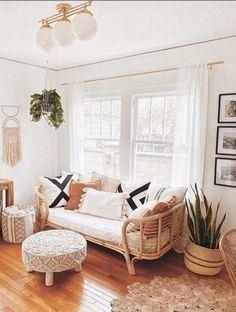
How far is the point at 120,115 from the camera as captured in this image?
12.0ft

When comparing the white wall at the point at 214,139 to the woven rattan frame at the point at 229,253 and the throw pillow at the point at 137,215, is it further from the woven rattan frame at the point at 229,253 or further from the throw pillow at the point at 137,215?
the woven rattan frame at the point at 229,253

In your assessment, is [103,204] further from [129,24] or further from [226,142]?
[129,24]

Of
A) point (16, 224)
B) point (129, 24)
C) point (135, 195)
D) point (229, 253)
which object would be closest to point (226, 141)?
point (135, 195)

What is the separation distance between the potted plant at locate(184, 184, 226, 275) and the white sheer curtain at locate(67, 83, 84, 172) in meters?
2.03

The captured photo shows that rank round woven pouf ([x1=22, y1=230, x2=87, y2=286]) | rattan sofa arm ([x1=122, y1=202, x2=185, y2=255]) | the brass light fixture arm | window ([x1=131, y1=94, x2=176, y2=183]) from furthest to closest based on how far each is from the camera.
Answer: window ([x1=131, y1=94, x2=176, y2=183]), rattan sofa arm ([x1=122, y1=202, x2=185, y2=255]), round woven pouf ([x1=22, y1=230, x2=87, y2=286]), the brass light fixture arm

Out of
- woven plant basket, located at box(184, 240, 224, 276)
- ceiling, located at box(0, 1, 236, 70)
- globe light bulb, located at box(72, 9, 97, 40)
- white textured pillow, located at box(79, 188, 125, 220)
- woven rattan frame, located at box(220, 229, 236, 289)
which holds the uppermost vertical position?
ceiling, located at box(0, 1, 236, 70)

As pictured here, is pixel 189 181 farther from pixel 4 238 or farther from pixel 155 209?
pixel 4 238

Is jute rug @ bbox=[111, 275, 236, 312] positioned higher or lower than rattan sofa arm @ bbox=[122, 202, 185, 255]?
lower

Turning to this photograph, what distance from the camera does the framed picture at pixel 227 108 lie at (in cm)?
274

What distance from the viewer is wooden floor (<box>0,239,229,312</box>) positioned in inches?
82.7

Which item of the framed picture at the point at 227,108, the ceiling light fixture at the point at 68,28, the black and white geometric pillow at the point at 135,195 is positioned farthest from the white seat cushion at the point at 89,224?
the ceiling light fixture at the point at 68,28

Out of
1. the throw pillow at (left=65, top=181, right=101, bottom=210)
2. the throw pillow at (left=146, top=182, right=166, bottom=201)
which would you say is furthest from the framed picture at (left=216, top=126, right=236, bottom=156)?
the throw pillow at (left=65, top=181, right=101, bottom=210)

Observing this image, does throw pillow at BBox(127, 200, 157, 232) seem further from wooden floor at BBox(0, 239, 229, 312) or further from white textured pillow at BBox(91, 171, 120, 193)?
white textured pillow at BBox(91, 171, 120, 193)

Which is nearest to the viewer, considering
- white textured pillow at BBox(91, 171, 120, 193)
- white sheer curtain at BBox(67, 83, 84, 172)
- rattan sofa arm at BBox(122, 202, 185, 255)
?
rattan sofa arm at BBox(122, 202, 185, 255)
